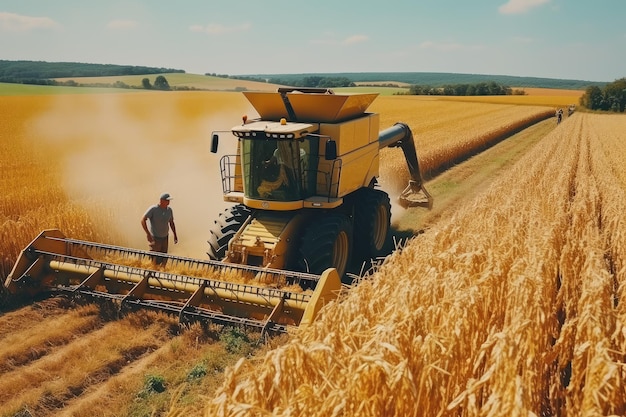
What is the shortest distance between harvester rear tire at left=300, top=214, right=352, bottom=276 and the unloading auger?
0.28 metres

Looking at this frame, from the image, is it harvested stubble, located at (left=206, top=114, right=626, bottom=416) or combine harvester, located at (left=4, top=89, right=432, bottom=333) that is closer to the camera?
harvested stubble, located at (left=206, top=114, right=626, bottom=416)

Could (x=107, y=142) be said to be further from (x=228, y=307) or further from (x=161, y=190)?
(x=228, y=307)

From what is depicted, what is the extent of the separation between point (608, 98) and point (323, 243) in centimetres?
7328

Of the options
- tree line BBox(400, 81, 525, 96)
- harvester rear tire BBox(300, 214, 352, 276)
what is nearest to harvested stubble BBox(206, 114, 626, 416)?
harvester rear tire BBox(300, 214, 352, 276)

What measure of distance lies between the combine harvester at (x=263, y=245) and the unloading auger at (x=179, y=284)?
14 millimetres

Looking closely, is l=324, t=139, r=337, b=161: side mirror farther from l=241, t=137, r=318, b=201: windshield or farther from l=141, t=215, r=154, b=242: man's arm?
l=141, t=215, r=154, b=242: man's arm

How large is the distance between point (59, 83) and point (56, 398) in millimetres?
67388

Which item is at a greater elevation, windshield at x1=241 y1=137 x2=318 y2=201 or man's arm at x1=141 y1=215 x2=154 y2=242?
windshield at x1=241 y1=137 x2=318 y2=201

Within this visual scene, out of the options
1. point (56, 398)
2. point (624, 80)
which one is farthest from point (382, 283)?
point (624, 80)

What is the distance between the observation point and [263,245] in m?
7.02

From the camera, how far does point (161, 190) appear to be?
41.3ft

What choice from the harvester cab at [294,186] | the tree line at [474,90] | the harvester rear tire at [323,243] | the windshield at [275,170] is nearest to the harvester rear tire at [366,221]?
the harvester cab at [294,186]

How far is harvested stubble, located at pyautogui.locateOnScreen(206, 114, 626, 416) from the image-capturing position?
2576mm

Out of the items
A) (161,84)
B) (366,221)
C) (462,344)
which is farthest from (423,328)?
(161,84)
